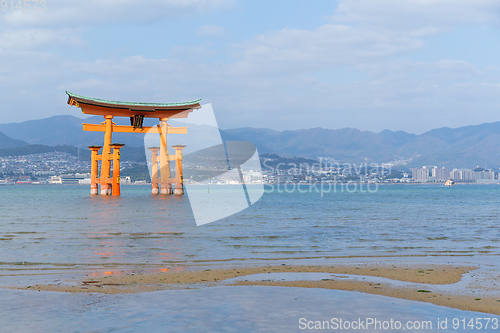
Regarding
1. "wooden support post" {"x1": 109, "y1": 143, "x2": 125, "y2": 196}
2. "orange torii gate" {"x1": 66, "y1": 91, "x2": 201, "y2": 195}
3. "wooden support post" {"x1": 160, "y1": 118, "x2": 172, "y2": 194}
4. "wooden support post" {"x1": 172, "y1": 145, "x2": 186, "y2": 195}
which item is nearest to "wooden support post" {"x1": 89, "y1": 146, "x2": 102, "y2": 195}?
"orange torii gate" {"x1": 66, "y1": 91, "x2": 201, "y2": 195}

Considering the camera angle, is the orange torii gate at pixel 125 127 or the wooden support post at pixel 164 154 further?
the wooden support post at pixel 164 154

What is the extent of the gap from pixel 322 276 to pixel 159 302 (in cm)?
375

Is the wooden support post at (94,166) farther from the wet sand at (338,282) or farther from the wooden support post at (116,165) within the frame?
the wet sand at (338,282)

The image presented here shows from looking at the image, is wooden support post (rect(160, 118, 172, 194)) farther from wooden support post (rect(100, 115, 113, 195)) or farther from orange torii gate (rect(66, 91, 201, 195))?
wooden support post (rect(100, 115, 113, 195))

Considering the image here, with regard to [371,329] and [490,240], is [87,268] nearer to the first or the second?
[371,329]

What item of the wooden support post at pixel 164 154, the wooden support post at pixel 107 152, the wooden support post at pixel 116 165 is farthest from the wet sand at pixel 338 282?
the wooden support post at pixel 107 152

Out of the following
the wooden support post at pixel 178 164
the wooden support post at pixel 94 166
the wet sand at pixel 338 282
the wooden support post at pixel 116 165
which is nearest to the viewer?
the wet sand at pixel 338 282

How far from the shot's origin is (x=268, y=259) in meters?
11.8

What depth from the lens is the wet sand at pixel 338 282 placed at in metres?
7.12

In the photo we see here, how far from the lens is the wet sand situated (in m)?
7.12

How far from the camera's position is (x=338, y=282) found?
840cm

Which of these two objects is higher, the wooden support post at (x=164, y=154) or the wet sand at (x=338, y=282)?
the wooden support post at (x=164, y=154)

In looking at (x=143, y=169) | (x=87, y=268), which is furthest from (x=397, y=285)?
(x=143, y=169)

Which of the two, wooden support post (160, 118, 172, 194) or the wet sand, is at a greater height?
wooden support post (160, 118, 172, 194)
